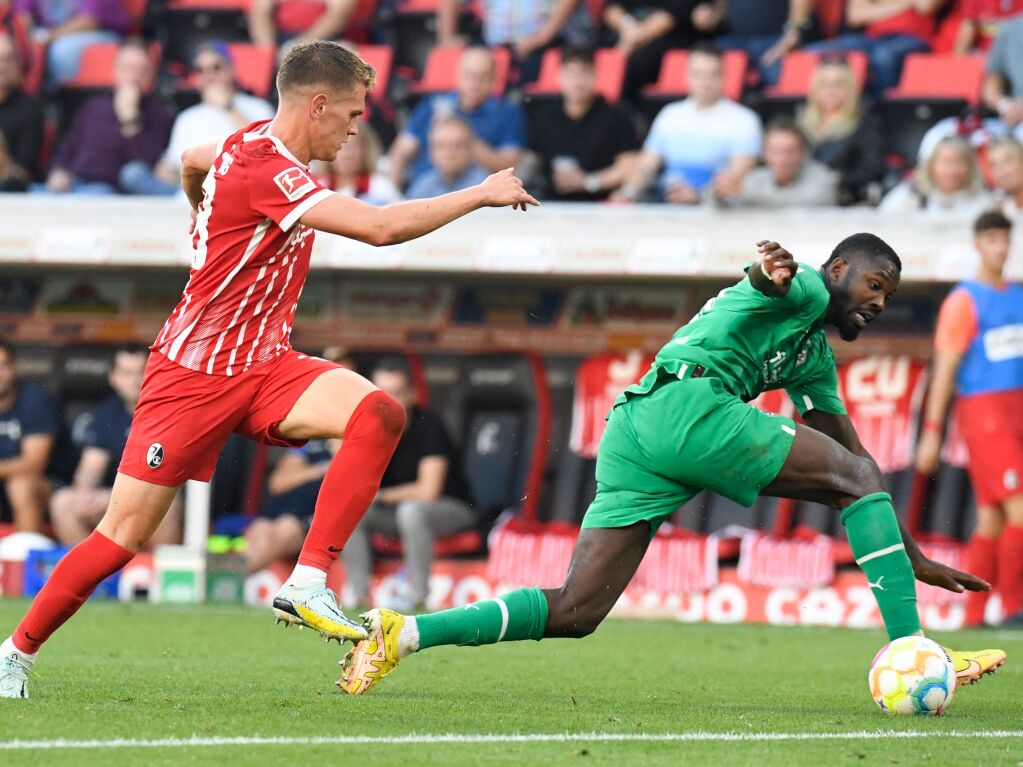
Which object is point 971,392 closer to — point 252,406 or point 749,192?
point 749,192

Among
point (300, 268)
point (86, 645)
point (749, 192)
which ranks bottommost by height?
point (86, 645)

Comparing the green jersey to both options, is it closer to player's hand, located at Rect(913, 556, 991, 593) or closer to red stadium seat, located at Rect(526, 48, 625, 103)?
player's hand, located at Rect(913, 556, 991, 593)

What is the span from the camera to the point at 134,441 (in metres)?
5.42

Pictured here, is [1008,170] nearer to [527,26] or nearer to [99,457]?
[527,26]

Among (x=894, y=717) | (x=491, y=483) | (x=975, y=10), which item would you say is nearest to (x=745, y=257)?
(x=491, y=483)

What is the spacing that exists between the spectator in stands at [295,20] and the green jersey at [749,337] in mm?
8326

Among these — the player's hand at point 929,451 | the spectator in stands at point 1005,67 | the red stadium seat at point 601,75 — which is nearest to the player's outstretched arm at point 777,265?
the player's hand at point 929,451

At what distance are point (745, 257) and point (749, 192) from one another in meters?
0.54

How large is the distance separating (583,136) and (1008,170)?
9.43ft

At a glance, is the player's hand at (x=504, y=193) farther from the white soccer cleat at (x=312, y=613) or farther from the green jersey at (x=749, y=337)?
the white soccer cleat at (x=312, y=613)

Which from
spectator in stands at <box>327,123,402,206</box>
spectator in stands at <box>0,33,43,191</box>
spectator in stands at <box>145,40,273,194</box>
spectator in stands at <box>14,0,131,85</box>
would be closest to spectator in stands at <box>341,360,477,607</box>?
spectator in stands at <box>327,123,402,206</box>

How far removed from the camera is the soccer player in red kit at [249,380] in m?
5.38

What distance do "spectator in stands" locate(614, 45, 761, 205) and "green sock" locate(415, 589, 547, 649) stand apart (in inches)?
241

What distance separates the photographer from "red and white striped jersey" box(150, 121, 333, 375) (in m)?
5.41
